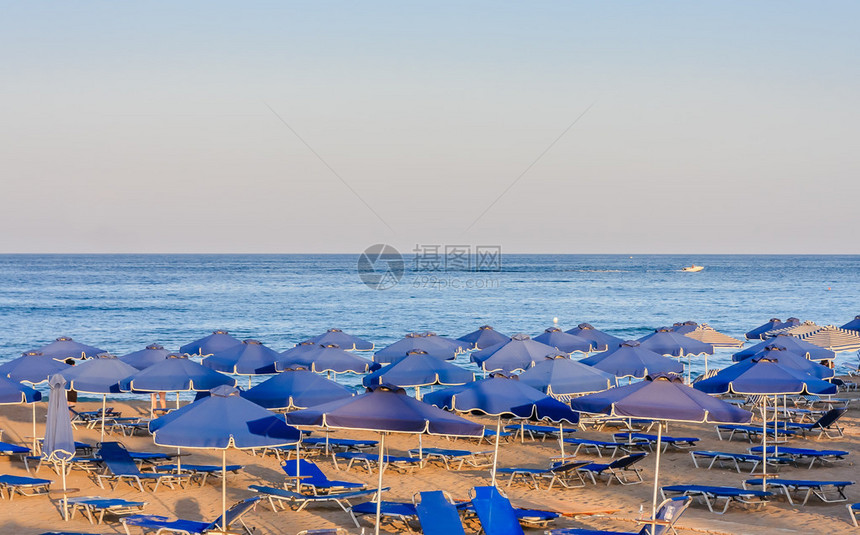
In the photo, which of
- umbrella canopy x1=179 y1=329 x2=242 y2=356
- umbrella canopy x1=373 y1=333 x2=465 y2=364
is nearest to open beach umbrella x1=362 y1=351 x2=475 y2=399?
umbrella canopy x1=373 y1=333 x2=465 y2=364

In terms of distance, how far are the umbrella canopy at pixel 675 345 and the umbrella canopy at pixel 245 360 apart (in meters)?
7.01

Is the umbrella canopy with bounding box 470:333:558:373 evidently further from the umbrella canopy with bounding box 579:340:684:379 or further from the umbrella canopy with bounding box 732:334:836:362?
the umbrella canopy with bounding box 732:334:836:362

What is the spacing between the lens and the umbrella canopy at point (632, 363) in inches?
537

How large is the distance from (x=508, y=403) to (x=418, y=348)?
6.18 metres

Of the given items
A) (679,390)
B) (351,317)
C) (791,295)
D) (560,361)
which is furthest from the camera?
(791,295)

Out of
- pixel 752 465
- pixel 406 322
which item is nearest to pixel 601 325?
pixel 406 322

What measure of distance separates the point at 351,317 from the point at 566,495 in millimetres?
46873

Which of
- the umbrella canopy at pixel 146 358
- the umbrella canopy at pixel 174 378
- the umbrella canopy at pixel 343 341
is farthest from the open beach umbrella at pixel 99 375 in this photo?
the umbrella canopy at pixel 343 341

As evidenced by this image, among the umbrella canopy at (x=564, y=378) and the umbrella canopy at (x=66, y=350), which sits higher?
the umbrella canopy at (x=564, y=378)

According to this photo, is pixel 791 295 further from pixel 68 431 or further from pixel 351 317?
pixel 68 431

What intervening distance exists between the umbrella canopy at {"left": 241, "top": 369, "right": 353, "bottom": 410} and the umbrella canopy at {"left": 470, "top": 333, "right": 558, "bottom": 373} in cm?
355

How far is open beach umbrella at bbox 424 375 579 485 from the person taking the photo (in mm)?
9852

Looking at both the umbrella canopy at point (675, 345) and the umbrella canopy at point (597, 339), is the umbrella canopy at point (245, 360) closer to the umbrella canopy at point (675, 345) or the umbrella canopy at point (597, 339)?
the umbrella canopy at point (597, 339)

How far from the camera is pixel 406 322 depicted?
53406 mm
